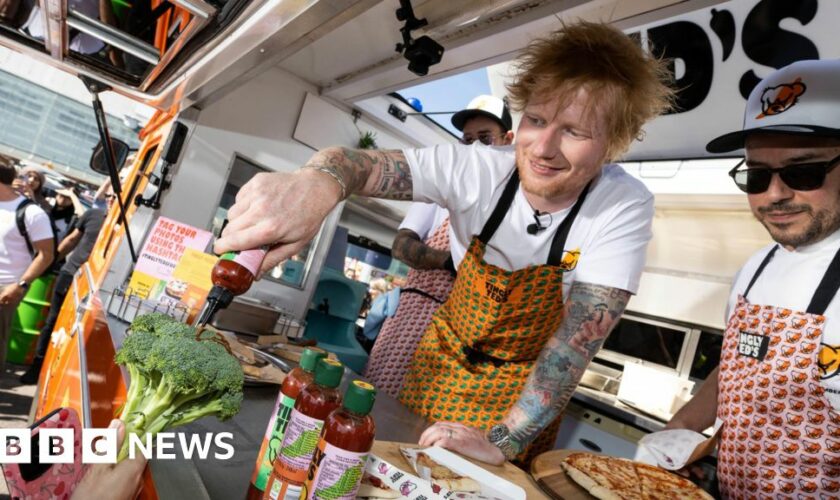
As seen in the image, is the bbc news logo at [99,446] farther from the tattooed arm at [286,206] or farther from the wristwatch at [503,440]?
Result: the wristwatch at [503,440]

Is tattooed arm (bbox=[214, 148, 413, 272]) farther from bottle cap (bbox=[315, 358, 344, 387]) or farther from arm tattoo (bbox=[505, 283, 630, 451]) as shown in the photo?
arm tattoo (bbox=[505, 283, 630, 451])

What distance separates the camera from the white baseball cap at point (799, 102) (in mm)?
1587

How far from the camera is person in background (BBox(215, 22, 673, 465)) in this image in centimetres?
136

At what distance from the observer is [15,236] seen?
4.04 metres

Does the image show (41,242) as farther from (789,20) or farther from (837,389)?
(789,20)

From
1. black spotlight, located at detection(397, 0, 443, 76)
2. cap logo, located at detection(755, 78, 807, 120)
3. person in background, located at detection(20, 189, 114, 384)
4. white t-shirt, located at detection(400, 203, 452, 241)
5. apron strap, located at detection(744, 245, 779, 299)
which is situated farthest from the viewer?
person in background, located at detection(20, 189, 114, 384)

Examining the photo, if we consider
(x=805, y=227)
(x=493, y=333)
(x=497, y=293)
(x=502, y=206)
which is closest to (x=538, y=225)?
(x=502, y=206)

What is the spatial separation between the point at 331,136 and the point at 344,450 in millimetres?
4510

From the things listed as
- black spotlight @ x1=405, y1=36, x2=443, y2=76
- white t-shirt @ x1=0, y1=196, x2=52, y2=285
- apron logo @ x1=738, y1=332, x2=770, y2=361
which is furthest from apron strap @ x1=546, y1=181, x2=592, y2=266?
white t-shirt @ x1=0, y1=196, x2=52, y2=285

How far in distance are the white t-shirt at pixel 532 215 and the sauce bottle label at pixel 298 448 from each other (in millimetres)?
805

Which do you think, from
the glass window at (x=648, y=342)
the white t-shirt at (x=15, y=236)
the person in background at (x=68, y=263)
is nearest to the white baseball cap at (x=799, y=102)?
the glass window at (x=648, y=342)

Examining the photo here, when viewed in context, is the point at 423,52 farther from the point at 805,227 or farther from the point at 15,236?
the point at 15,236

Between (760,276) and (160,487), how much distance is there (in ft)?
6.72

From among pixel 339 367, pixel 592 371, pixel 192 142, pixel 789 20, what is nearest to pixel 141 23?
pixel 192 142
